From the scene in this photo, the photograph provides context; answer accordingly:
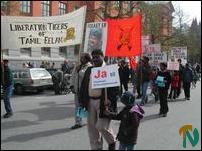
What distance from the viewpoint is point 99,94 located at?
26.2 feet

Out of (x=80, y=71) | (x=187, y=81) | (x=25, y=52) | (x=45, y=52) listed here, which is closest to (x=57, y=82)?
(x=187, y=81)

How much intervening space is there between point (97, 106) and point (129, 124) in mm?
981

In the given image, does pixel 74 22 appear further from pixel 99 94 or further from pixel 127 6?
pixel 127 6

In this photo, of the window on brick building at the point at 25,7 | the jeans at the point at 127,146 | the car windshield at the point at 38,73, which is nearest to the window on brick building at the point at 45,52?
the window on brick building at the point at 25,7

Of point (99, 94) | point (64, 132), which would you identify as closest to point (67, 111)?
point (64, 132)

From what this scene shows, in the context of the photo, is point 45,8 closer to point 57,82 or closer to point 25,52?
point 25,52

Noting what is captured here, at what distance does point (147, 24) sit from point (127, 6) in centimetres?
410

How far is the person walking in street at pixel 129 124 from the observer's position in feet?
23.2

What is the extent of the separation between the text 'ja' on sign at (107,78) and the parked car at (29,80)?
14895 mm

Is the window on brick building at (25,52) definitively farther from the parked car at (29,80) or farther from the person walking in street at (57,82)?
the person walking in street at (57,82)

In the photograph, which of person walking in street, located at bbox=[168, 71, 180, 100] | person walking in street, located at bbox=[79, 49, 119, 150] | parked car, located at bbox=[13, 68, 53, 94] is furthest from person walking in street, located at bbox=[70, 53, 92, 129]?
parked car, located at bbox=[13, 68, 53, 94]

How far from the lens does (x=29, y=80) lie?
73.8ft

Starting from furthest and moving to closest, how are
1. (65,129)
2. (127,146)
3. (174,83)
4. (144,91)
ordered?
(174,83) < (144,91) < (65,129) < (127,146)

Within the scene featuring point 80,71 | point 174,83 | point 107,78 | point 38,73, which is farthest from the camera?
point 38,73
